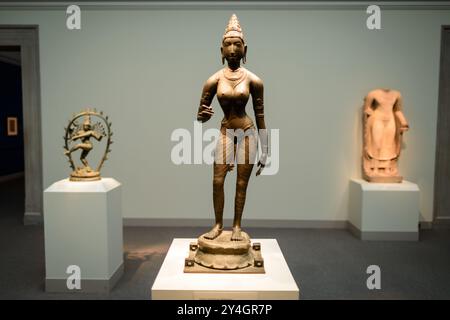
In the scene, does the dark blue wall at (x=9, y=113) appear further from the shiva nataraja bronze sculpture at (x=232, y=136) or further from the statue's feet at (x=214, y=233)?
the statue's feet at (x=214, y=233)

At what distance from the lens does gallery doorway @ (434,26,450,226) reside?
18.9 ft

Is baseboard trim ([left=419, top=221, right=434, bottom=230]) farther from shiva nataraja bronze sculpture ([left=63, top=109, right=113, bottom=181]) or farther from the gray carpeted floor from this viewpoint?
shiva nataraja bronze sculpture ([left=63, top=109, right=113, bottom=181])

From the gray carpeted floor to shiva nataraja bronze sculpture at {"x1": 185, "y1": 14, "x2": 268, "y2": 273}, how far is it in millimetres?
1222

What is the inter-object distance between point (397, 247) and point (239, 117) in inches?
134

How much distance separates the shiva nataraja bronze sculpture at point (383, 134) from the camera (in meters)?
5.36

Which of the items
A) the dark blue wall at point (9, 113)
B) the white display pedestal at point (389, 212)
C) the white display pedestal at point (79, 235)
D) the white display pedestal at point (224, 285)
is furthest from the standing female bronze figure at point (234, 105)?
the dark blue wall at point (9, 113)

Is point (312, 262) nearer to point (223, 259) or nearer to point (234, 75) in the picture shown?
point (223, 259)

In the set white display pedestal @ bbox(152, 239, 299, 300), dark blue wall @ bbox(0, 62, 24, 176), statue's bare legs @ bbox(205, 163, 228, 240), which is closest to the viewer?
white display pedestal @ bbox(152, 239, 299, 300)

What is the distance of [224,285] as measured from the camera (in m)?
2.36

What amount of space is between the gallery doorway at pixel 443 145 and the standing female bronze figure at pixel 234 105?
14.3ft

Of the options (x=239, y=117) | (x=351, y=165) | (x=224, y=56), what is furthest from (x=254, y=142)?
(x=351, y=165)

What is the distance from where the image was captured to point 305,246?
196 inches

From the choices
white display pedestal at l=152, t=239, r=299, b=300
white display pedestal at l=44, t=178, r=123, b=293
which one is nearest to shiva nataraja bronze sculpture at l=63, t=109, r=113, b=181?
white display pedestal at l=44, t=178, r=123, b=293
